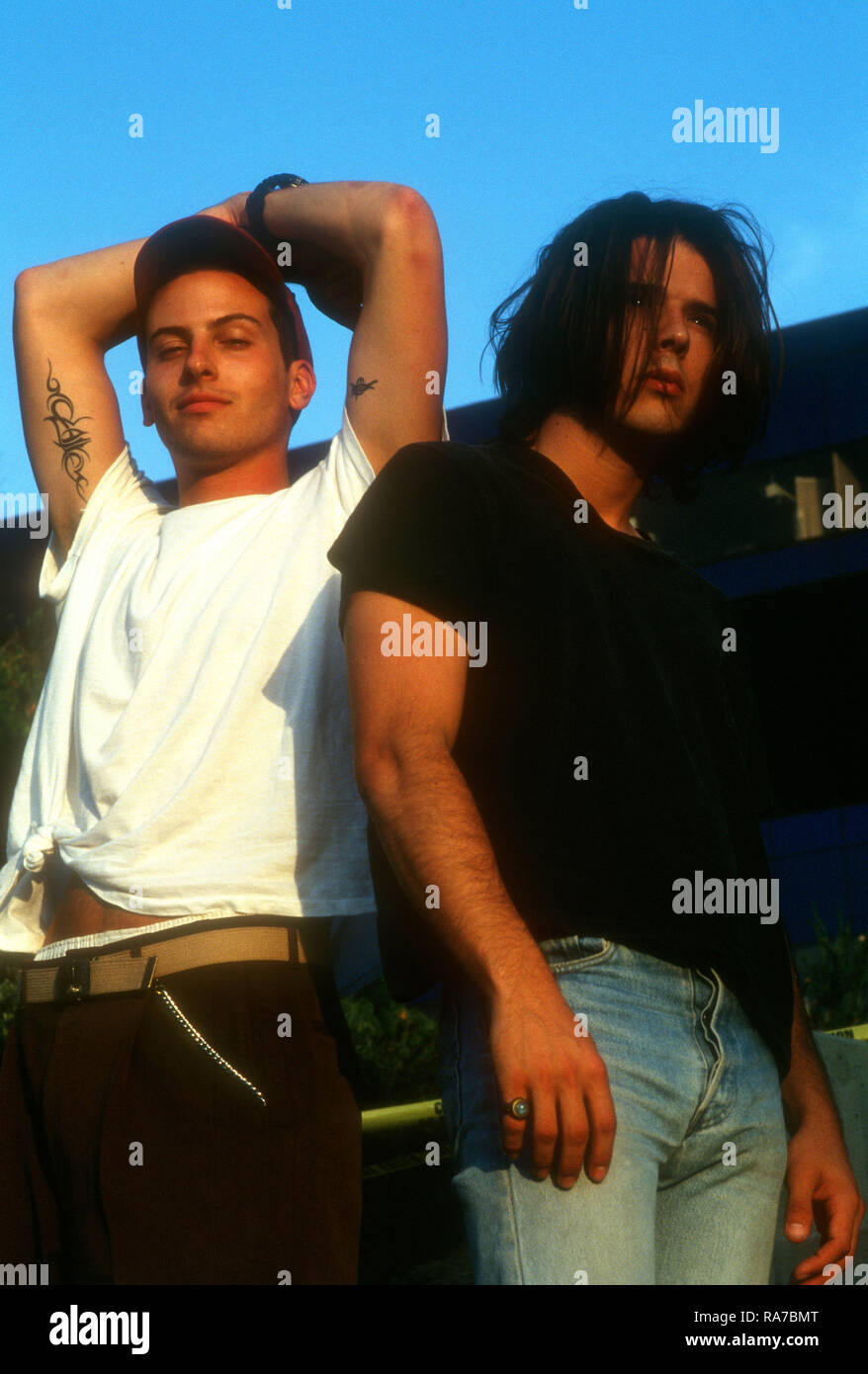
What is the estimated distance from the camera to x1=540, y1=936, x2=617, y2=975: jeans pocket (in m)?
2.17

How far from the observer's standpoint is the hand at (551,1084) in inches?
76.9

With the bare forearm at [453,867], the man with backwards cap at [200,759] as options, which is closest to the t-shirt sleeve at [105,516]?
the man with backwards cap at [200,759]

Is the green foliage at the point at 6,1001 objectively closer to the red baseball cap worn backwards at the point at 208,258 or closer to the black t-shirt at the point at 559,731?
the red baseball cap worn backwards at the point at 208,258

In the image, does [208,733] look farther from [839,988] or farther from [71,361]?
[839,988]

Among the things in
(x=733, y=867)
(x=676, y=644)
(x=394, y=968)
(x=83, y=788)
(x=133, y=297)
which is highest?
(x=133, y=297)

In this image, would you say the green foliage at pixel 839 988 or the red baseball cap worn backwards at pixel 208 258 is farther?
the green foliage at pixel 839 988

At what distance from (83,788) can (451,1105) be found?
3.84 feet

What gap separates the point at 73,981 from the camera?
2.67 meters

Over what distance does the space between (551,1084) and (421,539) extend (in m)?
0.91

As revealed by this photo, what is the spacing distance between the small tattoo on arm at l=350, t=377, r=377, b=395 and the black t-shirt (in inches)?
28.7

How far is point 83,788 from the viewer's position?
9.68ft

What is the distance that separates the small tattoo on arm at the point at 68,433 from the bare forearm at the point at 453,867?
176 centimetres
